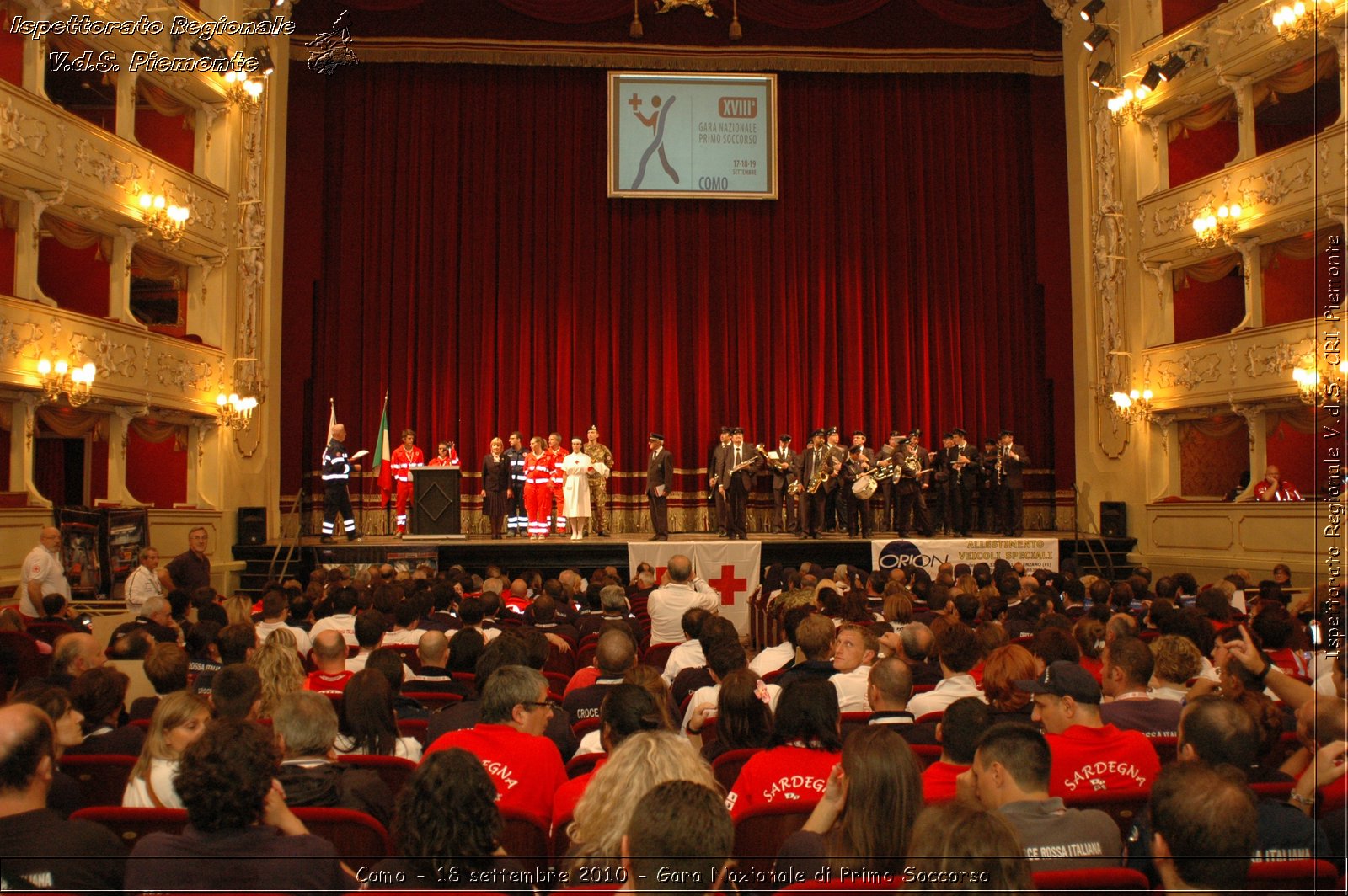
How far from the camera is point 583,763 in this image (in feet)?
13.0

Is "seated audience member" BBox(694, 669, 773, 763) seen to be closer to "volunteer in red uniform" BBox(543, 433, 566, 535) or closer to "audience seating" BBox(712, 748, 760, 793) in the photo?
"audience seating" BBox(712, 748, 760, 793)

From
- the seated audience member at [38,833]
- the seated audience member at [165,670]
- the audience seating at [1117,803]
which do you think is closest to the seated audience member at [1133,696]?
the audience seating at [1117,803]

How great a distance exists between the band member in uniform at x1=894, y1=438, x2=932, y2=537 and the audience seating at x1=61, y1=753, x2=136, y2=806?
565 inches

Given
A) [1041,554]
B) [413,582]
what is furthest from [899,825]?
[1041,554]

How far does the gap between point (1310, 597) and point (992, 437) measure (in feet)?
42.3

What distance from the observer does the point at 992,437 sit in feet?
66.1

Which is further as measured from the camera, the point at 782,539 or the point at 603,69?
the point at 603,69

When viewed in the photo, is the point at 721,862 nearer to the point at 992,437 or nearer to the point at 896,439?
the point at 896,439

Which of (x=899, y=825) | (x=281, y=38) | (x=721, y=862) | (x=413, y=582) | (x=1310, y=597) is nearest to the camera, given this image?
(x=721, y=862)

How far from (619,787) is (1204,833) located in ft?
4.42

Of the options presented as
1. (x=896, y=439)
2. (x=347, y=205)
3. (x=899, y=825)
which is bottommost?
(x=899, y=825)

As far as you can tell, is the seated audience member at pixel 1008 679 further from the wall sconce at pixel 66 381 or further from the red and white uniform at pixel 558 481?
the red and white uniform at pixel 558 481

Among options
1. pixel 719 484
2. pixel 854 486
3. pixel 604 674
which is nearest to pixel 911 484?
pixel 854 486

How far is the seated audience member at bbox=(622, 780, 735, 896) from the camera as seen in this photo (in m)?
2.18
